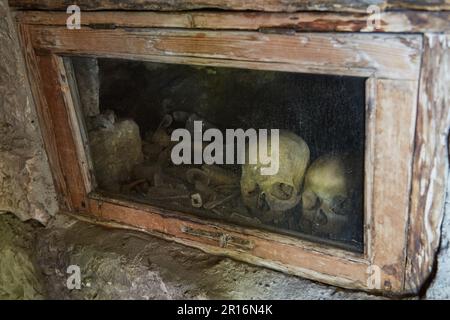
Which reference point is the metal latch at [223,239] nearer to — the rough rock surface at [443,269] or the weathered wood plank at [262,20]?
the rough rock surface at [443,269]

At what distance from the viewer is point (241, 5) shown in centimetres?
96

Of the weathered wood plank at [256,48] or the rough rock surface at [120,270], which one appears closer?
the weathered wood plank at [256,48]

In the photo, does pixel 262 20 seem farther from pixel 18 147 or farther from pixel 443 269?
pixel 18 147

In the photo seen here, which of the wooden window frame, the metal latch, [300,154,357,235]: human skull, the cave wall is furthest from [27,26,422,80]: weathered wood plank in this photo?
the metal latch

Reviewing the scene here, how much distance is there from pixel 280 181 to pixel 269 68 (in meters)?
0.31

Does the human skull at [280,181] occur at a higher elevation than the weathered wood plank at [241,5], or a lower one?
lower

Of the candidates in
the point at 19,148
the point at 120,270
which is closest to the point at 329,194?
the point at 120,270

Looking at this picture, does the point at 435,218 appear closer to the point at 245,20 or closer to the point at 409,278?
the point at 409,278

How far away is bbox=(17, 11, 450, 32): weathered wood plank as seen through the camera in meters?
0.84

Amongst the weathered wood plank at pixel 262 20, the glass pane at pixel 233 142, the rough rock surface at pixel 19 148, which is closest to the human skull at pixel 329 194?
the glass pane at pixel 233 142

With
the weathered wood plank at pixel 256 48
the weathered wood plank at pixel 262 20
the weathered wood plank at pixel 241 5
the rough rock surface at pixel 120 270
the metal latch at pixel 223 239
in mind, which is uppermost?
the weathered wood plank at pixel 241 5

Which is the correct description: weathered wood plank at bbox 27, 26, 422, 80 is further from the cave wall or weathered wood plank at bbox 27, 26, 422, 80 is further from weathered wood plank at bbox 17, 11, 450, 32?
the cave wall

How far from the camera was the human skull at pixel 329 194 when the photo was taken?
108 cm

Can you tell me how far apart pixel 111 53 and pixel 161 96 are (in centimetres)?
17
